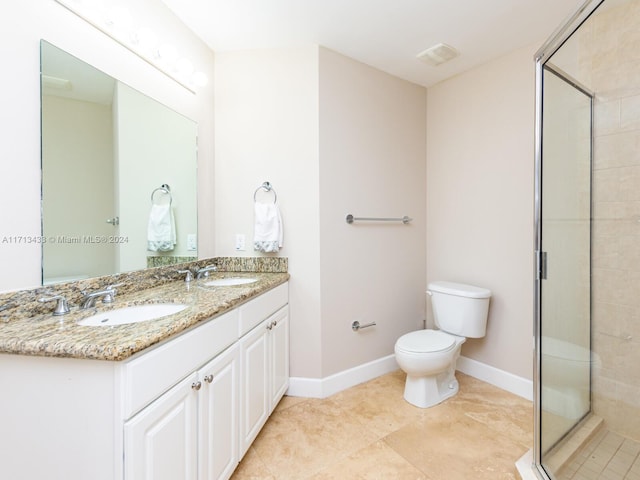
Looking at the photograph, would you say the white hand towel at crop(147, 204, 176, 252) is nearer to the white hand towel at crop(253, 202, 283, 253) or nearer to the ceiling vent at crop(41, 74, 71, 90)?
the white hand towel at crop(253, 202, 283, 253)

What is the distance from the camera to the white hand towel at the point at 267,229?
2.05 meters

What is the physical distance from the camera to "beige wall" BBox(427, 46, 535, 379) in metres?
2.13

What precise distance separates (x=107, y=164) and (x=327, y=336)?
1581 mm

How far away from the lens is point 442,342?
2041mm

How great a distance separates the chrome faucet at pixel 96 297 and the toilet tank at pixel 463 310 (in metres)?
1.98

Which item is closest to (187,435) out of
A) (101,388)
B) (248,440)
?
(101,388)

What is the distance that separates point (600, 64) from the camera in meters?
1.62

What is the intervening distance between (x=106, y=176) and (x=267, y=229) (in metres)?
0.92

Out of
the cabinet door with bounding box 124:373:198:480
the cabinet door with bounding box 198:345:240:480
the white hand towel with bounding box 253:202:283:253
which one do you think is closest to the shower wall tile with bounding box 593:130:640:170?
the white hand towel with bounding box 253:202:283:253

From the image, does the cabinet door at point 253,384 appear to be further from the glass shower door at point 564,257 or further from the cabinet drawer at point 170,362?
the glass shower door at point 564,257

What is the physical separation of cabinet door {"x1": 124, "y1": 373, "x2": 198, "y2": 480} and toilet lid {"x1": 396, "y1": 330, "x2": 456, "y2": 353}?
1311 mm

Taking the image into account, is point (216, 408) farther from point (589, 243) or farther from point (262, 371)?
point (589, 243)

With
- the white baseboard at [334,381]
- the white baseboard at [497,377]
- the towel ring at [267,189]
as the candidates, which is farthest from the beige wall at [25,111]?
the white baseboard at [497,377]

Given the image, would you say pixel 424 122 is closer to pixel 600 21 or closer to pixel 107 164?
pixel 600 21
